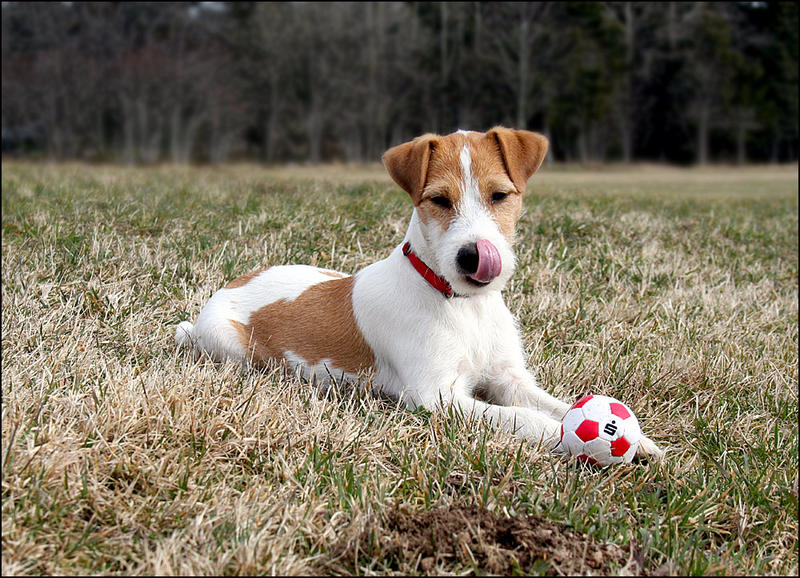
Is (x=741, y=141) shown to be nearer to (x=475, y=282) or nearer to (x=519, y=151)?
(x=519, y=151)

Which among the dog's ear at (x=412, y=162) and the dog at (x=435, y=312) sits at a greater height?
the dog's ear at (x=412, y=162)

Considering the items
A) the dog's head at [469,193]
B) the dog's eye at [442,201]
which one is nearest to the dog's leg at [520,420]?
the dog's head at [469,193]

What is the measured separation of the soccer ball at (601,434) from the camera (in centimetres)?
335

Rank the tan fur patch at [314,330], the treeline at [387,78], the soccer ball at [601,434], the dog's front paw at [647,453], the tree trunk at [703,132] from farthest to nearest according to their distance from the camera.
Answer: the tree trunk at [703,132], the treeline at [387,78], the tan fur patch at [314,330], the dog's front paw at [647,453], the soccer ball at [601,434]

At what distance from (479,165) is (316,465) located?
1.71 m

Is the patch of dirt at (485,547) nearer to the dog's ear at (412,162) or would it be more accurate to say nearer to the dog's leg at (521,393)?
the dog's leg at (521,393)

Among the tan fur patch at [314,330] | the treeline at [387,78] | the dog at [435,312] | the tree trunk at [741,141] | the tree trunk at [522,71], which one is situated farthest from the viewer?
the tree trunk at [741,141]

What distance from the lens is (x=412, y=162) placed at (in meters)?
3.82

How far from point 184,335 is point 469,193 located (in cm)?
213

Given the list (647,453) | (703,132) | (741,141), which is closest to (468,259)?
(647,453)

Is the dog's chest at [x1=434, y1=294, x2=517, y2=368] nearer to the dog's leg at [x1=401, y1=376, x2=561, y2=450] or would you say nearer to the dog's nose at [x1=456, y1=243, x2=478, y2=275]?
the dog's leg at [x1=401, y1=376, x2=561, y2=450]

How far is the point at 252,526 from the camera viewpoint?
2.51 meters

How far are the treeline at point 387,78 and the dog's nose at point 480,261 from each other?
3423 centimetres

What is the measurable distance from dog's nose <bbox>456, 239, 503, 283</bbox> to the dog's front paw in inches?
42.3
